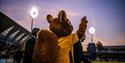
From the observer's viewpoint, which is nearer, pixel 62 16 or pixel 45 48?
pixel 45 48

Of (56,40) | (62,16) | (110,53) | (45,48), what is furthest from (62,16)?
(110,53)

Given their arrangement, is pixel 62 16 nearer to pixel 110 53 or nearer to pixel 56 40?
pixel 56 40

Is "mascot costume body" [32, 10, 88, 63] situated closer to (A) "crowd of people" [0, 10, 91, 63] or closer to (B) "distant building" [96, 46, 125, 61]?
(A) "crowd of people" [0, 10, 91, 63]

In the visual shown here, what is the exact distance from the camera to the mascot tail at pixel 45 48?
379 centimetres

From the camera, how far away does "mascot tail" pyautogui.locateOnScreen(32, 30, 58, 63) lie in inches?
149

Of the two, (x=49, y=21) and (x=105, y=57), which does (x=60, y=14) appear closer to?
(x=49, y=21)

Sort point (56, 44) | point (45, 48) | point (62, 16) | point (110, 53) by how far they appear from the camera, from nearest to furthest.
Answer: point (45, 48) < point (56, 44) < point (62, 16) < point (110, 53)

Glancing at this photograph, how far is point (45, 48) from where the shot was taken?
12.7ft

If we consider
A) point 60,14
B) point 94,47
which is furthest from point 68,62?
point 94,47

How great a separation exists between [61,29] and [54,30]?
101 millimetres

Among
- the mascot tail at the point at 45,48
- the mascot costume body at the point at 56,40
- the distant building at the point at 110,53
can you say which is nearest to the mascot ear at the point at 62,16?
the mascot costume body at the point at 56,40

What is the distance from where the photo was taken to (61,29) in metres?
4.15

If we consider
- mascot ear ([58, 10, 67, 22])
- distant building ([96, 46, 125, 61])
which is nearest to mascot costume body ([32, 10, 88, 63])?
mascot ear ([58, 10, 67, 22])

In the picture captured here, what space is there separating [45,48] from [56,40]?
8.4 inches
